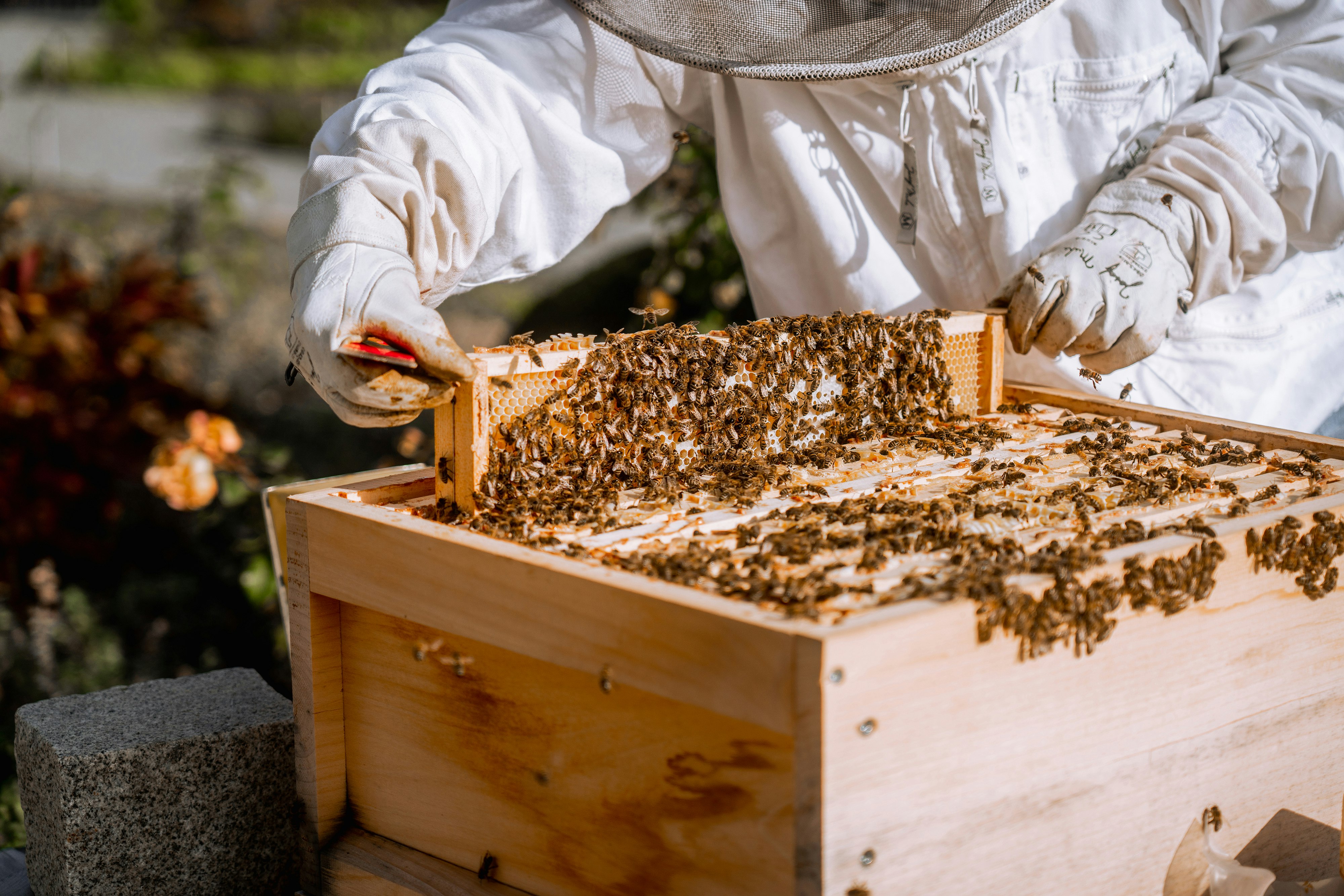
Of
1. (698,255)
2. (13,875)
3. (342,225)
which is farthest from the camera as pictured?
(698,255)

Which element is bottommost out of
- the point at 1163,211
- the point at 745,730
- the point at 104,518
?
the point at 104,518

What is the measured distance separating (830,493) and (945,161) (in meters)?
1.11

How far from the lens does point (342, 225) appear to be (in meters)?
1.73

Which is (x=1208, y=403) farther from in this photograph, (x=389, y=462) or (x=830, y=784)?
(x=389, y=462)

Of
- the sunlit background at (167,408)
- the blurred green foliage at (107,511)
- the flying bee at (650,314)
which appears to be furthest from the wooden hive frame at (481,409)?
the blurred green foliage at (107,511)

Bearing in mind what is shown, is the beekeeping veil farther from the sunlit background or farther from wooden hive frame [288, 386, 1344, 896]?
the sunlit background

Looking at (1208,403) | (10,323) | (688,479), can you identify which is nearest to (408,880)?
(688,479)

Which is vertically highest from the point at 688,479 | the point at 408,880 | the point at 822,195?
the point at 822,195

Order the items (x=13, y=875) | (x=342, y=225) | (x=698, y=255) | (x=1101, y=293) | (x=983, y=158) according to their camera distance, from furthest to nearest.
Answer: (x=698, y=255) < (x=983, y=158) < (x=1101, y=293) < (x=13, y=875) < (x=342, y=225)

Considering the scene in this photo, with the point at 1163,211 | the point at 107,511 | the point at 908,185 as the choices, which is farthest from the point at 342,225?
the point at 107,511

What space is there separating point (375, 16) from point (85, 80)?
4193 millimetres

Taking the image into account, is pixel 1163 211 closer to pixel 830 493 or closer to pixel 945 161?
pixel 945 161

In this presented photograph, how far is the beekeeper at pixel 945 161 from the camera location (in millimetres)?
2104

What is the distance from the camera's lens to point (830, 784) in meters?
1.08
